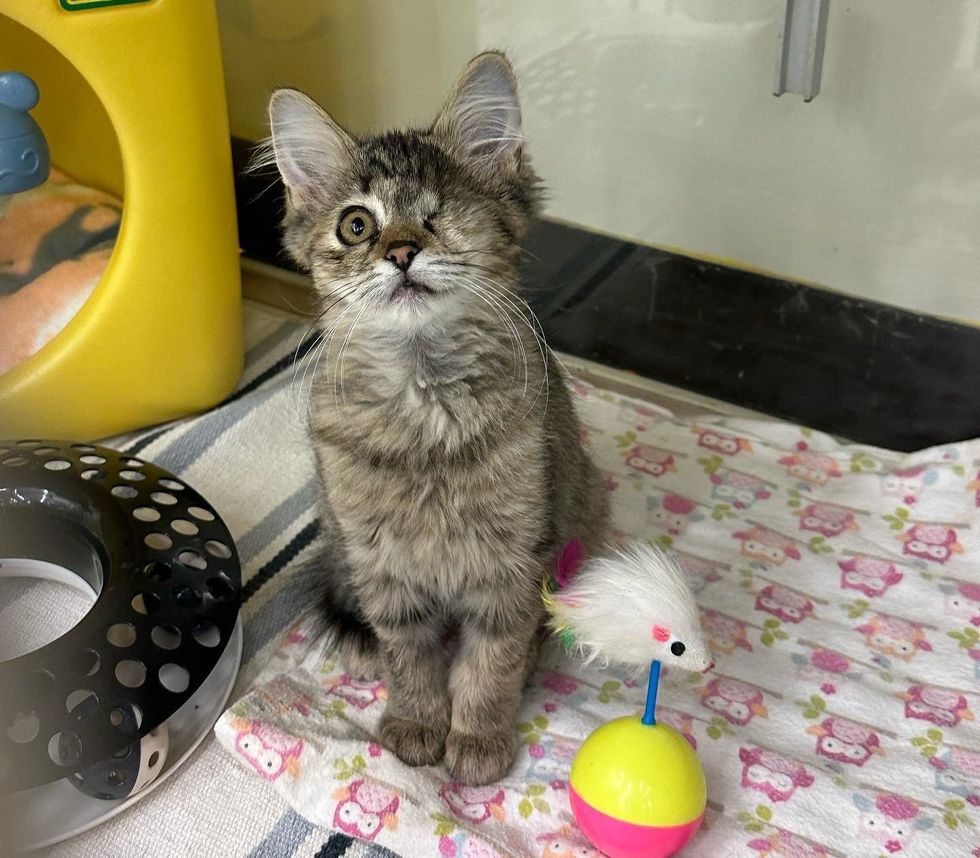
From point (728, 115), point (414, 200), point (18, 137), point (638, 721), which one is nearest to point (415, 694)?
point (638, 721)

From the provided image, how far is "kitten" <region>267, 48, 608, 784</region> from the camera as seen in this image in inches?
42.9

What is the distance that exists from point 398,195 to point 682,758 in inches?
25.7

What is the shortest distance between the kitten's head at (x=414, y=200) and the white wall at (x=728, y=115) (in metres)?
0.71

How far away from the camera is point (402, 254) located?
1.02m

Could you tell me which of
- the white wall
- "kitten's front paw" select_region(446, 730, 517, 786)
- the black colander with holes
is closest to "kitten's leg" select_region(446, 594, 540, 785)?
"kitten's front paw" select_region(446, 730, 517, 786)

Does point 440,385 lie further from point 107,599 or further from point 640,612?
point 107,599

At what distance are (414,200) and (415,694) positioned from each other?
586mm

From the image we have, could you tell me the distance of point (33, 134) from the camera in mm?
1545

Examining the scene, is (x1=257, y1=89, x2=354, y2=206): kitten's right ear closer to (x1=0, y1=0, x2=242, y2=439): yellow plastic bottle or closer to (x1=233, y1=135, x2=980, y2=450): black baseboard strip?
(x1=0, y1=0, x2=242, y2=439): yellow plastic bottle

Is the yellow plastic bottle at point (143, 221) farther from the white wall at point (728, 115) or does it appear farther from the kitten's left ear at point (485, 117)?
the kitten's left ear at point (485, 117)

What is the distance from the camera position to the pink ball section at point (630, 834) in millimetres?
1053

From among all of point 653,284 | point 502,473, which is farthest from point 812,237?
point 502,473

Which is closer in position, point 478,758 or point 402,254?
A: point 402,254

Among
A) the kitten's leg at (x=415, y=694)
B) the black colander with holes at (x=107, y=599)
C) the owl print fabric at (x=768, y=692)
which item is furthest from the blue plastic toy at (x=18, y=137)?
the kitten's leg at (x=415, y=694)
